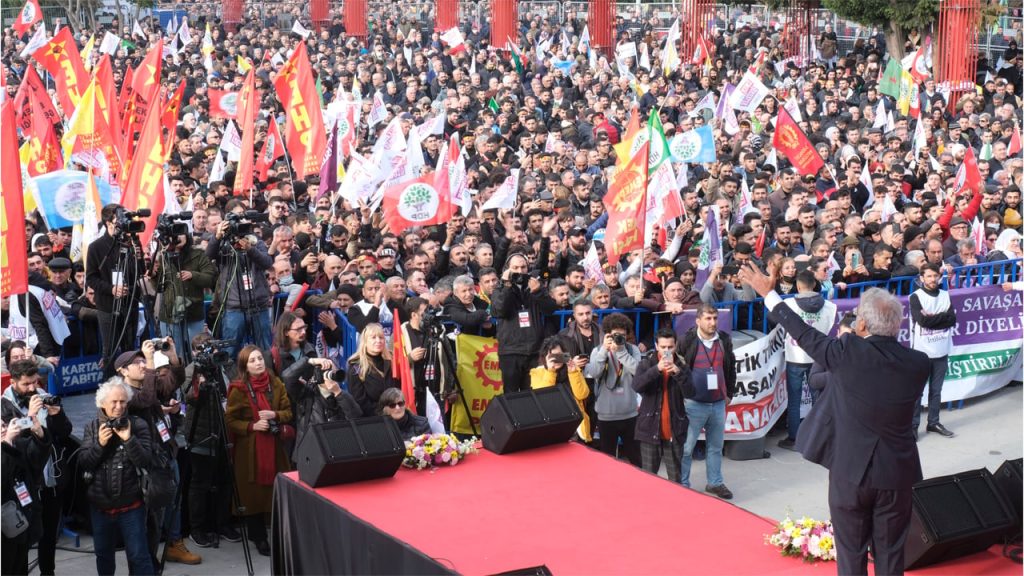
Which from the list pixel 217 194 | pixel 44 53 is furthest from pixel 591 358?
pixel 44 53

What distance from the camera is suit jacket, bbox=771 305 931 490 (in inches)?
248

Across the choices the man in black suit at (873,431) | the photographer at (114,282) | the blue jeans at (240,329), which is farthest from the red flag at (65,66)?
the man in black suit at (873,431)

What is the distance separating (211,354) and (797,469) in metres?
5.26

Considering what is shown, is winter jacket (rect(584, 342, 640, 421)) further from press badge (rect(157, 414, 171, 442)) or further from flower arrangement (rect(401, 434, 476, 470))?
press badge (rect(157, 414, 171, 442))

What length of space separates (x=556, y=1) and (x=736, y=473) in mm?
34726

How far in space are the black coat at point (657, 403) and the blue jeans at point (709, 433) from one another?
20 centimetres

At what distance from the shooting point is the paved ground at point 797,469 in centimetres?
931

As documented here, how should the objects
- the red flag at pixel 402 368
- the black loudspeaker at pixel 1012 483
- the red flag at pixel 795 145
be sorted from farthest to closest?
1. the red flag at pixel 795 145
2. the red flag at pixel 402 368
3. the black loudspeaker at pixel 1012 483

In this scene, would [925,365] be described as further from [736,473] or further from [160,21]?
[160,21]

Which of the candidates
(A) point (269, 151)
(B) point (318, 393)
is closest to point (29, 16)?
(A) point (269, 151)

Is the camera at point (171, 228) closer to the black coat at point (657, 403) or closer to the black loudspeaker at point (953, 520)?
the black coat at point (657, 403)

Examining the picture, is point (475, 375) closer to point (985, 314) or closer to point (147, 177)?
point (147, 177)

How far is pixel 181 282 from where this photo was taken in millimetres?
10688

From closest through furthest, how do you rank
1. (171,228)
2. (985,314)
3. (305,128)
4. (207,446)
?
1. (207,446)
2. (171,228)
3. (985,314)
4. (305,128)
